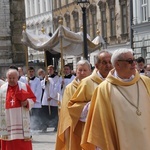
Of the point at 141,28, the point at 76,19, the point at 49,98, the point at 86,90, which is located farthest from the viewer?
the point at 76,19

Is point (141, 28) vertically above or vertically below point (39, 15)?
below

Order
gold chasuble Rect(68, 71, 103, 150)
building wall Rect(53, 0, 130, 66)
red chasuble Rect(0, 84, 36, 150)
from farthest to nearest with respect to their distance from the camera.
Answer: building wall Rect(53, 0, 130, 66)
red chasuble Rect(0, 84, 36, 150)
gold chasuble Rect(68, 71, 103, 150)

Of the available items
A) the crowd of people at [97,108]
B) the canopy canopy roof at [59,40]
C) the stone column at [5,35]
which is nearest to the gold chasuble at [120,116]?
the crowd of people at [97,108]

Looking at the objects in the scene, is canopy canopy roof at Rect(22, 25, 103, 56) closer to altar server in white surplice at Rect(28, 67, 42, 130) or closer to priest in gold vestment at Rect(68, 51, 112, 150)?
altar server in white surplice at Rect(28, 67, 42, 130)

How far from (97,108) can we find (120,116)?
0.85 feet

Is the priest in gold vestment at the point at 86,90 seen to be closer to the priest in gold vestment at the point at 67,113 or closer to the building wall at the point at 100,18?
the priest in gold vestment at the point at 67,113

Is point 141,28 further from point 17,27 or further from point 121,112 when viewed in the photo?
point 121,112

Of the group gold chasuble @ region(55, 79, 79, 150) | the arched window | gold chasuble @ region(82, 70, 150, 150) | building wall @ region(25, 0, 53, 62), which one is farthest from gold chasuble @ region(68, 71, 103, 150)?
building wall @ region(25, 0, 53, 62)

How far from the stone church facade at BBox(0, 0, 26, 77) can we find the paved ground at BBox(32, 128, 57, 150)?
28.1 feet

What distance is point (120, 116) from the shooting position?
22.0 ft

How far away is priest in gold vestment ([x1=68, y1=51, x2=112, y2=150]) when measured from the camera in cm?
788

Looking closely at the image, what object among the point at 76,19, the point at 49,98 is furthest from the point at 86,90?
the point at 76,19

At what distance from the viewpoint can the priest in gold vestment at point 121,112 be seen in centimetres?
668

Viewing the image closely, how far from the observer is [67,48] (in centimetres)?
2158
